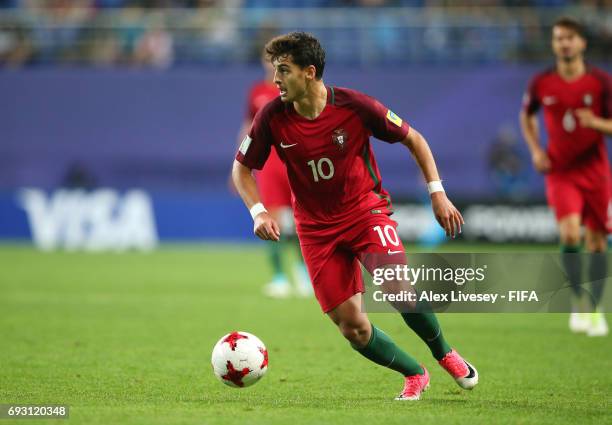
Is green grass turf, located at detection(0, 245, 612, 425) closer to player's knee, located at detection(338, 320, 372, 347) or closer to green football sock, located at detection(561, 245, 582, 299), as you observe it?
player's knee, located at detection(338, 320, 372, 347)

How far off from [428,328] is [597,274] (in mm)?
2931

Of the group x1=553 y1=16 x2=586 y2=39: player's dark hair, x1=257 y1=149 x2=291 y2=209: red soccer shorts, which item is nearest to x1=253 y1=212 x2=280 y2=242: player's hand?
x1=553 y1=16 x2=586 y2=39: player's dark hair

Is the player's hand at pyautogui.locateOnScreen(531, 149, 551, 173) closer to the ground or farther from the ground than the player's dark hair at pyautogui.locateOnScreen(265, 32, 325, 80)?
closer to the ground

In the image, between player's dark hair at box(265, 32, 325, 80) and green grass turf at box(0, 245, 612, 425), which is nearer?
green grass turf at box(0, 245, 612, 425)

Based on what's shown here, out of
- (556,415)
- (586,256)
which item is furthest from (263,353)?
(586,256)

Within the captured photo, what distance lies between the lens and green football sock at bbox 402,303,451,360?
241 inches

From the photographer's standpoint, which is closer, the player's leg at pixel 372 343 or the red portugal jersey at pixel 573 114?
the player's leg at pixel 372 343

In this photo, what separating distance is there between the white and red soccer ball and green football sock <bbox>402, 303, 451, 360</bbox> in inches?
36.0

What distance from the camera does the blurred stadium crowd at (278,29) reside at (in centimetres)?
2195

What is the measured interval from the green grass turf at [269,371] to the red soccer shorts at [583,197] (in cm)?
110

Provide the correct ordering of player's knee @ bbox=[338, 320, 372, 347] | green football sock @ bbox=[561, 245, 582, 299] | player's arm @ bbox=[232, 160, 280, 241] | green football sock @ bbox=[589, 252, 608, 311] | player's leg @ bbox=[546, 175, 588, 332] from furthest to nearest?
player's leg @ bbox=[546, 175, 588, 332] → green football sock @ bbox=[589, 252, 608, 311] → green football sock @ bbox=[561, 245, 582, 299] → player's knee @ bbox=[338, 320, 372, 347] → player's arm @ bbox=[232, 160, 280, 241]

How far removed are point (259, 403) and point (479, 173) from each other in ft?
56.0
